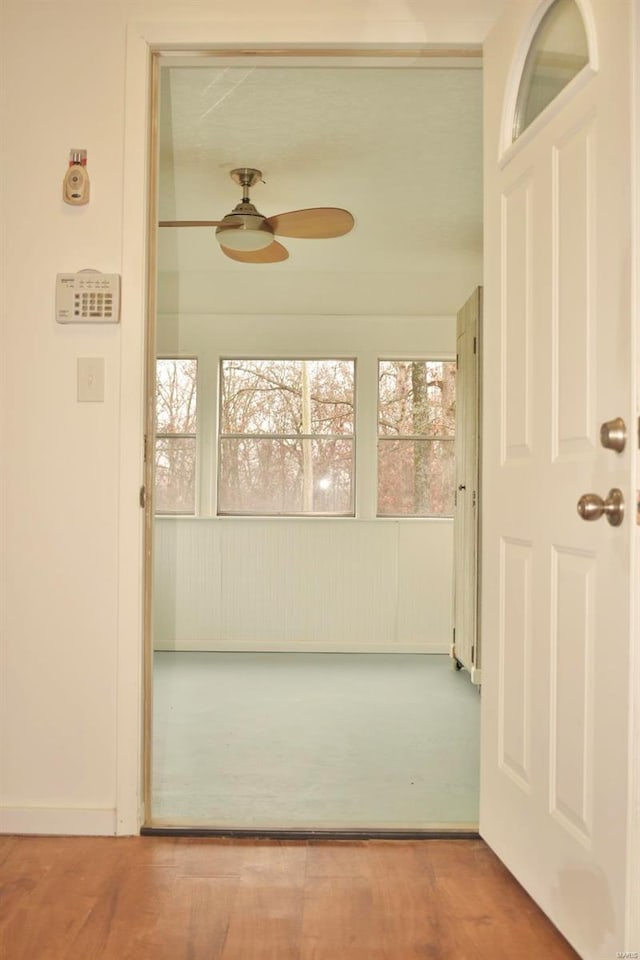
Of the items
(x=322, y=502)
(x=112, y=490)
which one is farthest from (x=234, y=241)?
(x=322, y=502)

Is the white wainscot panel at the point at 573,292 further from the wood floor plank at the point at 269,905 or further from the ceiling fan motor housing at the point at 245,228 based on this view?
the ceiling fan motor housing at the point at 245,228

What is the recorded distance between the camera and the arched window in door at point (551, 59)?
165 cm

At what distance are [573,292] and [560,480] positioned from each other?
1.28 ft

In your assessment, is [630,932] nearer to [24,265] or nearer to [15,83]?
[24,265]

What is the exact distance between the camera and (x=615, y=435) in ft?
4.43

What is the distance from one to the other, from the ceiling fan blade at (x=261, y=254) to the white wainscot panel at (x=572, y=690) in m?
2.75

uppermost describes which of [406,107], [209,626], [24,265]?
[406,107]

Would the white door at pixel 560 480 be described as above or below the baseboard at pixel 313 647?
above

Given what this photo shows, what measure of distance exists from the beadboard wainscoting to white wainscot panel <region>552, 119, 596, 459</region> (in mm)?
3594

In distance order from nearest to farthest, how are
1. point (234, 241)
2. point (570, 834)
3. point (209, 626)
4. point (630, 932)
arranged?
1. point (630, 932)
2. point (570, 834)
3. point (234, 241)
4. point (209, 626)

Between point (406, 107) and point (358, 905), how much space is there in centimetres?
293

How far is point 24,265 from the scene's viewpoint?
2.15 meters

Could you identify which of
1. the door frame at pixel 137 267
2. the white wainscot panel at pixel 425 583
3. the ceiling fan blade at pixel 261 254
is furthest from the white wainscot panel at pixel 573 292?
the white wainscot panel at pixel 425 583

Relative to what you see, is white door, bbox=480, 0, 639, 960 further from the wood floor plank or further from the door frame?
the wood floor plank
